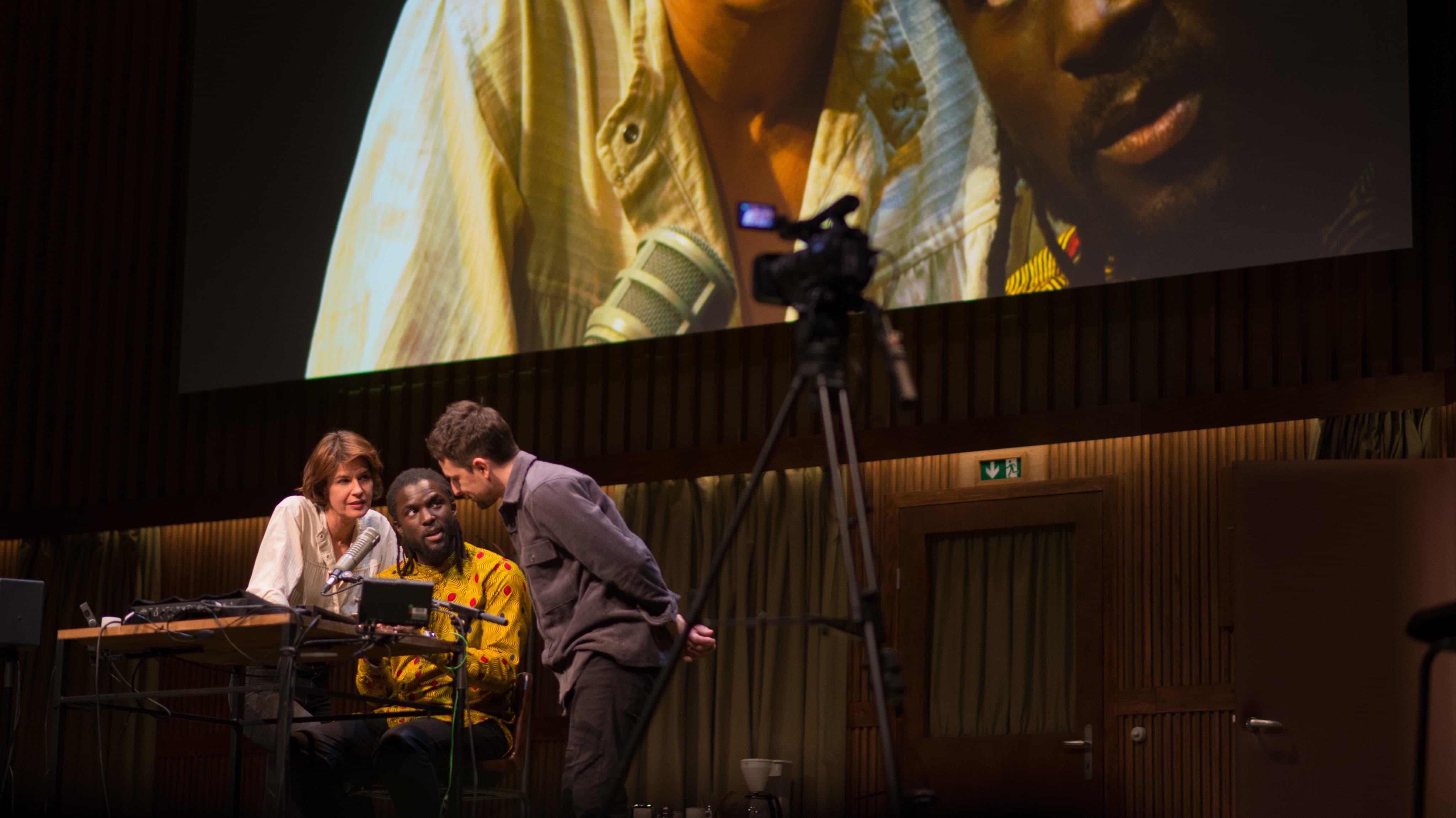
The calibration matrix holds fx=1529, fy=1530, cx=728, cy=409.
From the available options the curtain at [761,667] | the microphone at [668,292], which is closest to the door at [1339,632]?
the curtain at [761,667]

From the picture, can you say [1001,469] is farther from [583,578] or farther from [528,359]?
[583,578]

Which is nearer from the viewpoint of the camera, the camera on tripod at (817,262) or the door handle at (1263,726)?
the camera on tripod at (817,262)

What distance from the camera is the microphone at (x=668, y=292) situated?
6352mm

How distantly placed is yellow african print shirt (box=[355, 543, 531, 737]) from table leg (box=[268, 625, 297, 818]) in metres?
0.53

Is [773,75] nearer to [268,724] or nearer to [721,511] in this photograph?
[721,511]

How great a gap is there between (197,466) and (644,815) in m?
3.16

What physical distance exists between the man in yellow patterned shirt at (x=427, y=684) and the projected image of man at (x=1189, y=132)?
2495 millimetres

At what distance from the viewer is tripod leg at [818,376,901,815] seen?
2.42m

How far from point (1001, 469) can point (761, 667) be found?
1300 mm

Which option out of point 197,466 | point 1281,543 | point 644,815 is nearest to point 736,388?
point 644,815

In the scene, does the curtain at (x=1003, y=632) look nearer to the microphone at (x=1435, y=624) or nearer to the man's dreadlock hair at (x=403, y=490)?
the man's dreadlock hair at (x=403, y=490)

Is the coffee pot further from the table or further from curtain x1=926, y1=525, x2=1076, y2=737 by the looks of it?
the table

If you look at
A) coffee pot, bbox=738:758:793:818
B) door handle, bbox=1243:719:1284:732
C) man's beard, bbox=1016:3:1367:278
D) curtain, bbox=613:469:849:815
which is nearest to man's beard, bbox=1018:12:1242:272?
man's beard, bbox=1016:3:1367:278

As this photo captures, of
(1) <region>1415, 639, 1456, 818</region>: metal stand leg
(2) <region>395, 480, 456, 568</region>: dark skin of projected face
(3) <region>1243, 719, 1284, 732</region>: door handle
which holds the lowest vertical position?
(3) <region>1243, 719, 1284, 732</region>: door handle
